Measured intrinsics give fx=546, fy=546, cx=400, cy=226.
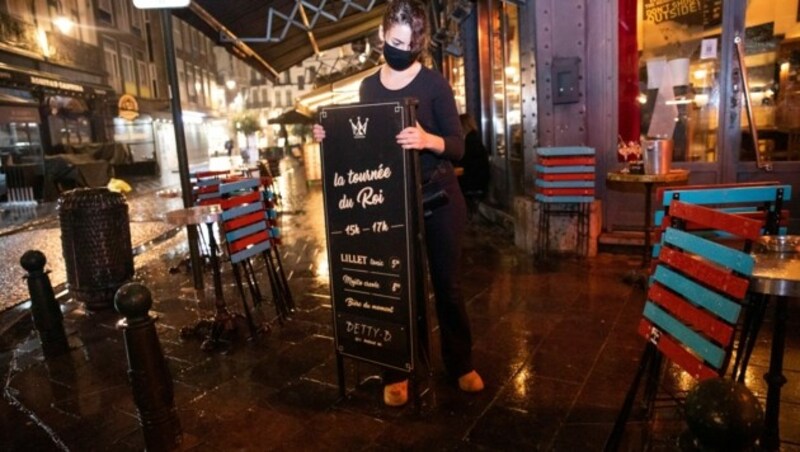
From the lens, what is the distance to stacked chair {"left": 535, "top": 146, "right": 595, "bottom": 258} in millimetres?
6012

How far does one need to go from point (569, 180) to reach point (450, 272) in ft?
11.3

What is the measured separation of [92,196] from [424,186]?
14.0 feet

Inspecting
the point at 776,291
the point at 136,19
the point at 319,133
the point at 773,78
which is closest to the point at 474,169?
the point at 773,78

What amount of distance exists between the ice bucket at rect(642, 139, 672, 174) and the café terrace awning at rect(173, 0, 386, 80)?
5185mm

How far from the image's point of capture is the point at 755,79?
5.94 m

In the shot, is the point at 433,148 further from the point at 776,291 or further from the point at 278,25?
the point at 278,25

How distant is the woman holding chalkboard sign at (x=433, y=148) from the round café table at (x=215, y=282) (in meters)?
1.65

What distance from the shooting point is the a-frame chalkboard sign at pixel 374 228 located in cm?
280

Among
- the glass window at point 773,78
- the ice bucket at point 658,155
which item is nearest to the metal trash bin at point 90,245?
the ice bucket at point 658,155

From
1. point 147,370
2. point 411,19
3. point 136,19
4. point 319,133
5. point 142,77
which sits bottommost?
point 147,370

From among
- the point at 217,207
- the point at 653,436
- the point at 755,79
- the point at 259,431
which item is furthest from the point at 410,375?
the point at 755,79

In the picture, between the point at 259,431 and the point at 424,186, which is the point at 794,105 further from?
the point at 259,431

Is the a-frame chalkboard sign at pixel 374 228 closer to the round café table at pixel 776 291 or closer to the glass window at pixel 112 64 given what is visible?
the round café table at pixel 776 291

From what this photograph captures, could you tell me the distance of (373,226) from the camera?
2.95 metres
